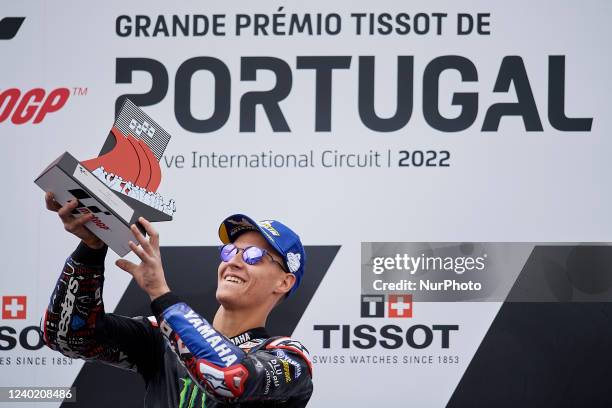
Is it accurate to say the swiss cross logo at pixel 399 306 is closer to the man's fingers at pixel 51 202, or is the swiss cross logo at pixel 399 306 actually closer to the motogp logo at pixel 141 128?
the motogp logo at pixel 141 128

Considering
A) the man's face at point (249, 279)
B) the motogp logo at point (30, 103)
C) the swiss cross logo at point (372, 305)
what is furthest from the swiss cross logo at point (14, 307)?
the man's face at point (249, 279)

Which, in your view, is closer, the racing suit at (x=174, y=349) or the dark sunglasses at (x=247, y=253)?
the racing suit at (x=174, y=349)

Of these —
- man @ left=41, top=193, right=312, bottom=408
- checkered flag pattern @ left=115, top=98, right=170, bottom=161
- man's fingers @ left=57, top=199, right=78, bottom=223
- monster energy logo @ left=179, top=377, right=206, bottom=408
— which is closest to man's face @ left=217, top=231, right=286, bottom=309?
man @ left=41, top=193, right=312, bottom=408

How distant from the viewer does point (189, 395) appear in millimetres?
2434

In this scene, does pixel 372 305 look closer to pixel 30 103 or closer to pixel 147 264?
pixel 30 103

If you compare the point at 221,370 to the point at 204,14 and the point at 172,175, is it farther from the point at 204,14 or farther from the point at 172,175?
the point at 204,14

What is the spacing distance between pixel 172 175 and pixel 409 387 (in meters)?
1.21

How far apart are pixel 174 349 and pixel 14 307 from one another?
5.98 ft

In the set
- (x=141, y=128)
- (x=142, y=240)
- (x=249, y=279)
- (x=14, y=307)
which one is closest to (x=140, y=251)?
(x=142, y=240)

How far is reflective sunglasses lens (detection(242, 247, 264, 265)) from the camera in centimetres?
262

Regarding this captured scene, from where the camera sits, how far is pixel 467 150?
3752 mm

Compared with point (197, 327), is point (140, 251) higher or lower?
higher

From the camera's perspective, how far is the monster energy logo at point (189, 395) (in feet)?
7.92

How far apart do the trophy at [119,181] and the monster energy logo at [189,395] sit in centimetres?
41
